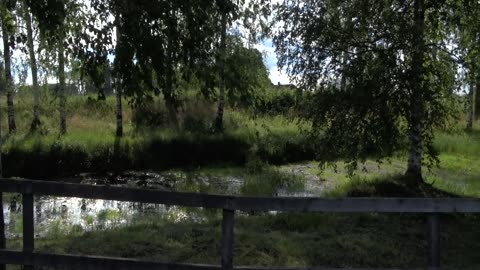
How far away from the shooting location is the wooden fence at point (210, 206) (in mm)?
5078

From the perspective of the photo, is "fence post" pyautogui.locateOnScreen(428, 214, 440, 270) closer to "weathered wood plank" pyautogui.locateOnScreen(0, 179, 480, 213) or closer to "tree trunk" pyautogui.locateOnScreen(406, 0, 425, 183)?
"weathered wood plank" pyautogui.locateOnScreen(0, 179, 480, 213)

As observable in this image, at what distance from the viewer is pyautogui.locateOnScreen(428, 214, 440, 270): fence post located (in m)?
5.13

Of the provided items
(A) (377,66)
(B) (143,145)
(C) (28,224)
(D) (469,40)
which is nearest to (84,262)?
(C) (28,224)

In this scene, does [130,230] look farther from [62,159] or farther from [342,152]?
[62,159]

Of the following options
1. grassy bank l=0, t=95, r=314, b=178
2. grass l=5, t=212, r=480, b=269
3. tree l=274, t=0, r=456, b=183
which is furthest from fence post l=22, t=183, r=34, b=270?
grassy bank l=0, t=95, r=314, b=178

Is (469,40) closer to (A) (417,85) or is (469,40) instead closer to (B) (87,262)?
(A) (417,85)

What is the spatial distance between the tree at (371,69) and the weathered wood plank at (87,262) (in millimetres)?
8225

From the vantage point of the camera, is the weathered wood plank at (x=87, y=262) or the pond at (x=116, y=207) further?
the pond at (x=116, y=207)

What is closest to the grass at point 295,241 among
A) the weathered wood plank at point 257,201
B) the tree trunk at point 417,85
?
the tree trunk at point 417,85

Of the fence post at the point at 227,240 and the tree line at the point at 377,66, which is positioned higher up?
the tree line at the point at 377,66

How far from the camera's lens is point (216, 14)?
17.8 feet

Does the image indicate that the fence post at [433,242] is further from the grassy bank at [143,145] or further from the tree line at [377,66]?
the grassy bank at [143,145]

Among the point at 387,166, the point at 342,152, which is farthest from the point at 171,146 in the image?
the point at 342,152

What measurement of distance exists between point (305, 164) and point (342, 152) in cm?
881
